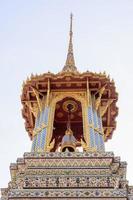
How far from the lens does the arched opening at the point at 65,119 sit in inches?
983

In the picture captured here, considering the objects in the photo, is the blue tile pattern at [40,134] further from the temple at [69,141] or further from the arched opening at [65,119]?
the arched opening at [65,119]

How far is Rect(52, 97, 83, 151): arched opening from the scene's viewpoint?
81.9 feet

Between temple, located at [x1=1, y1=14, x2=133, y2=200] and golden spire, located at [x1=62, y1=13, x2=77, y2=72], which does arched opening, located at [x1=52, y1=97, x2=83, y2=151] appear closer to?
temple, located at [x1=1, y1=14, x2=133, y2=200]

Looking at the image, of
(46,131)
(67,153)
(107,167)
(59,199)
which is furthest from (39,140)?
(59,199)

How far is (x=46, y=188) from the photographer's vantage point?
1792 centimetres

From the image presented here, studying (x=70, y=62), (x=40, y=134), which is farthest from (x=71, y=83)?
(x=70, y=62)

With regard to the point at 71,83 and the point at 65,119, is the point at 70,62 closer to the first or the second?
the point at 65,119

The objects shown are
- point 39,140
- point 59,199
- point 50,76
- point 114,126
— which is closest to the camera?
point 59,199

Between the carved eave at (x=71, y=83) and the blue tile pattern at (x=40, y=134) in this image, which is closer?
the blue tile pattern at (x=40, y=134)

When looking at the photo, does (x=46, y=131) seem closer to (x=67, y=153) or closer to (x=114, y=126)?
(x=67, y=153)

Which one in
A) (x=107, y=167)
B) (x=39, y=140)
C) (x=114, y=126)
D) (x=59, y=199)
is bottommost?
(x=59, y=199)

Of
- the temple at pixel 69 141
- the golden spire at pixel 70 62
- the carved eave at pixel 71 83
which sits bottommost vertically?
the temple at pixel 69 141

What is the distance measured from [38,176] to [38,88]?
641cm

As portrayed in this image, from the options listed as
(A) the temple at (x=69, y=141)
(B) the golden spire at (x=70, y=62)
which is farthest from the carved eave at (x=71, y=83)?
(B) the golden spire at (x=70, y=62)
